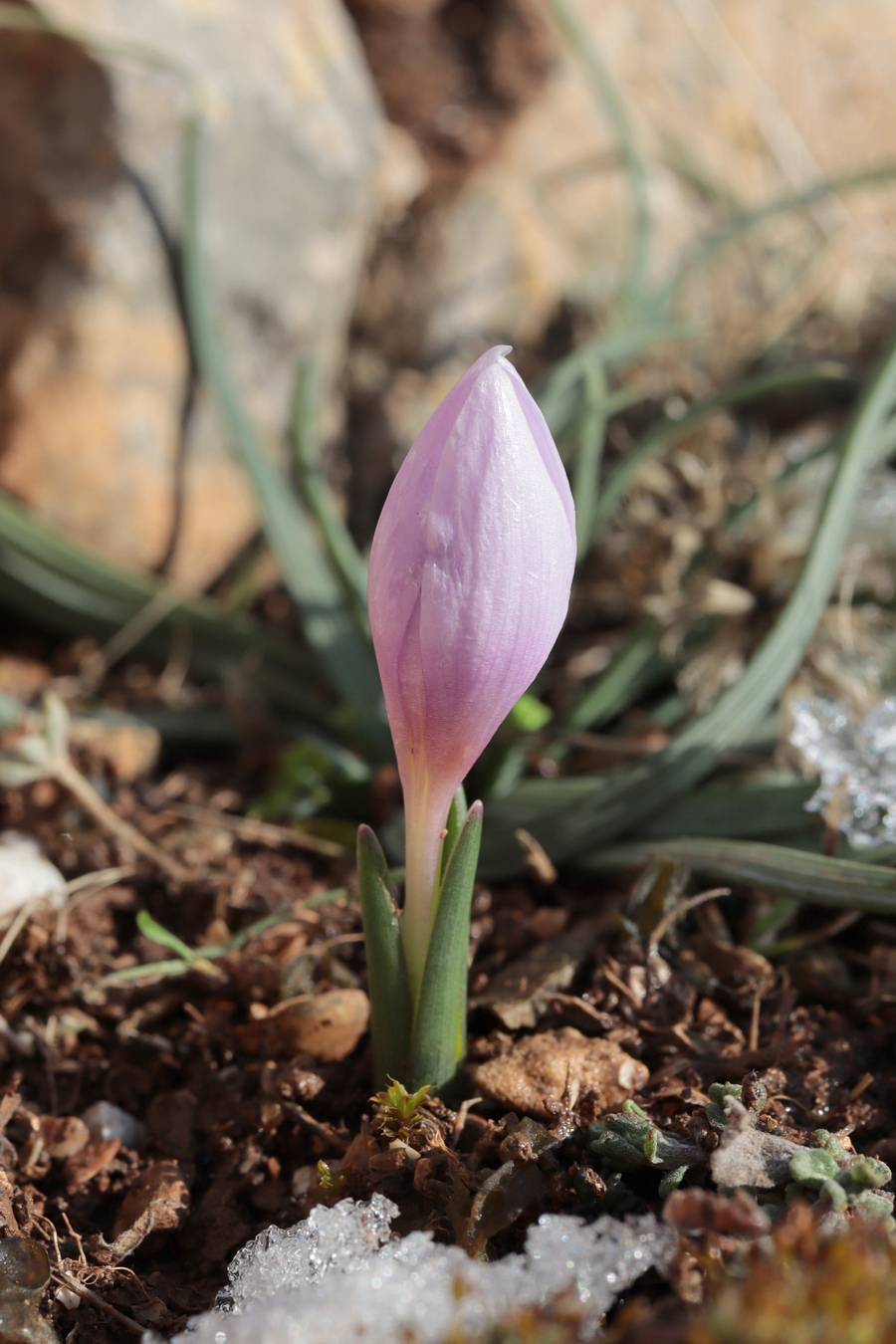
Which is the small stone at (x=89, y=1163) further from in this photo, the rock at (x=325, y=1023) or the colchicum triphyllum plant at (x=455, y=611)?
the colchicum triphyllum plant at (x=455, y=611)

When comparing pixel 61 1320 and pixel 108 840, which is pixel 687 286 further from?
pixel 61 1320

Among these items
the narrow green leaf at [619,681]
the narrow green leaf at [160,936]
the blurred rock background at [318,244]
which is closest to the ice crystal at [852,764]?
the narrow green leaf at [619,681]

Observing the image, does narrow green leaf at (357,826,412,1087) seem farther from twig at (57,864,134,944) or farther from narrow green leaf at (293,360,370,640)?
narrow green leaf at (293,360,370,640)

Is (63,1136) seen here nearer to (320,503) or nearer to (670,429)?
→ (320,503)

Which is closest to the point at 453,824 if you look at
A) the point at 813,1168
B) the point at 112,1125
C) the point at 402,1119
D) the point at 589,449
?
the point at 402,1119

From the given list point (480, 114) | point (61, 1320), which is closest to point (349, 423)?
point (480, 114)
